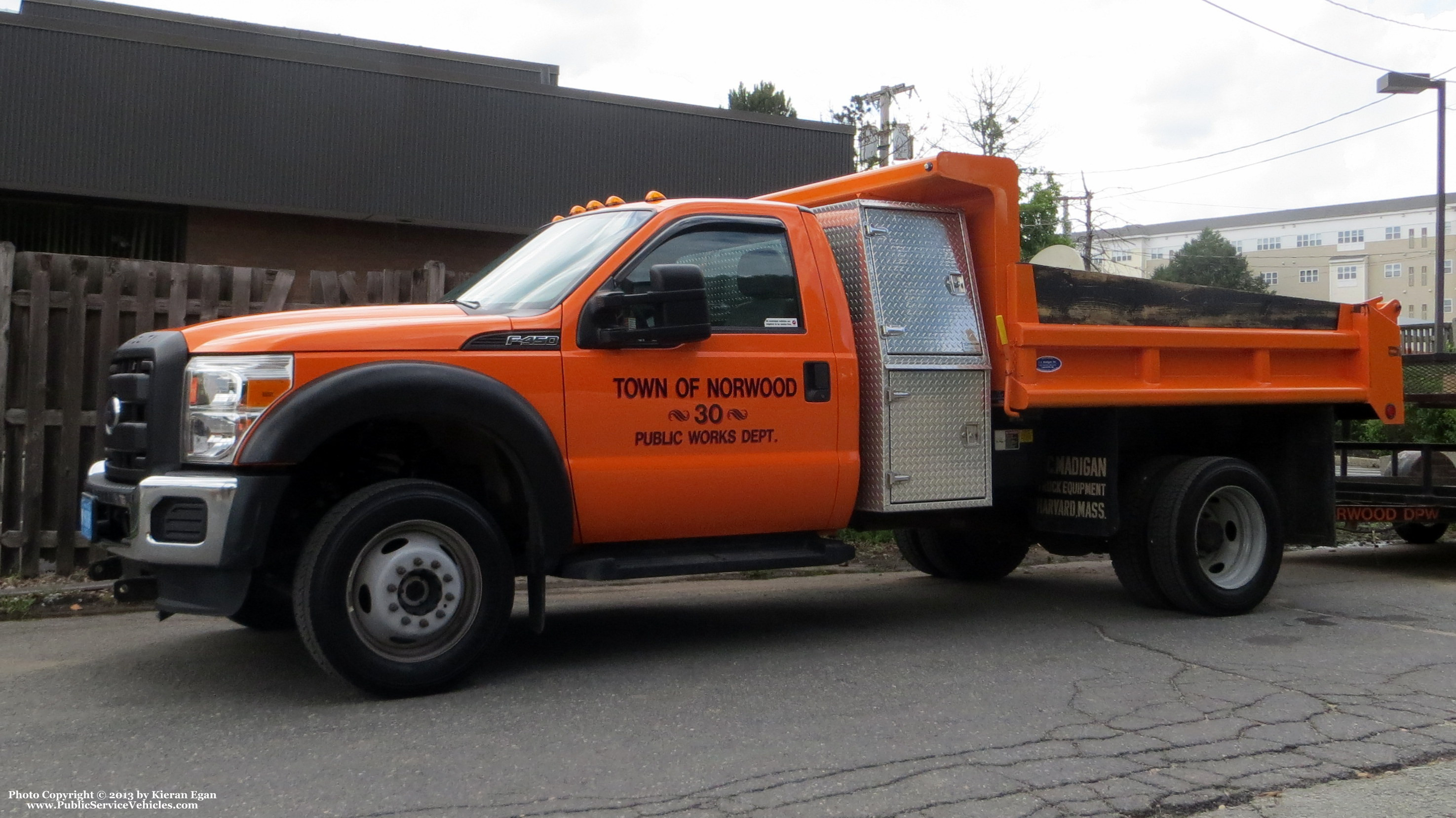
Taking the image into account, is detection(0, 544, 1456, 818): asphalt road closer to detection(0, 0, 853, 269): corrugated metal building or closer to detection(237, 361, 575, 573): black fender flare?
detection(237, 361, 575, 573): black fender flare

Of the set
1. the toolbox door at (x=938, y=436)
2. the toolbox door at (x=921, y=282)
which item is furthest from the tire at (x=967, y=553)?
the toolbox door at (x=921, y=282)

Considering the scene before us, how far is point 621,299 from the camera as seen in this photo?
5527 mm

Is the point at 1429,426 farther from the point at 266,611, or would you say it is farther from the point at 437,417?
the point at 266,611

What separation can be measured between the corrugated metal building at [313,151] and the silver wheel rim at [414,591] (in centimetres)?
1107

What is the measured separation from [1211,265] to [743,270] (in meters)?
60.4

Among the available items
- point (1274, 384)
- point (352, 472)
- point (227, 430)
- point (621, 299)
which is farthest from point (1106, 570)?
point (227, 430)

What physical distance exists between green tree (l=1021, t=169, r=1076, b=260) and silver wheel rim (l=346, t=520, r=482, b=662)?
24.9 meters

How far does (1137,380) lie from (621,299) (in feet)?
10.5

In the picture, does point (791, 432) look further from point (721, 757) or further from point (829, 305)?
point (721, 757)

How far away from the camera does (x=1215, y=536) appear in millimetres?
7496

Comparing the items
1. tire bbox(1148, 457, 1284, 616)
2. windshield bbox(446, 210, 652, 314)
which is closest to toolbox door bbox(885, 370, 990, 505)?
tire bbox(1148, 457, 1284, 616)

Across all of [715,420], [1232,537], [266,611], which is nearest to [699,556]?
[715,420]

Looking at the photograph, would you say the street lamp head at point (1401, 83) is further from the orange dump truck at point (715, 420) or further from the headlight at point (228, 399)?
the headlight at point (228, 399)

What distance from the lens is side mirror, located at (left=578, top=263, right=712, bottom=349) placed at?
552cm
